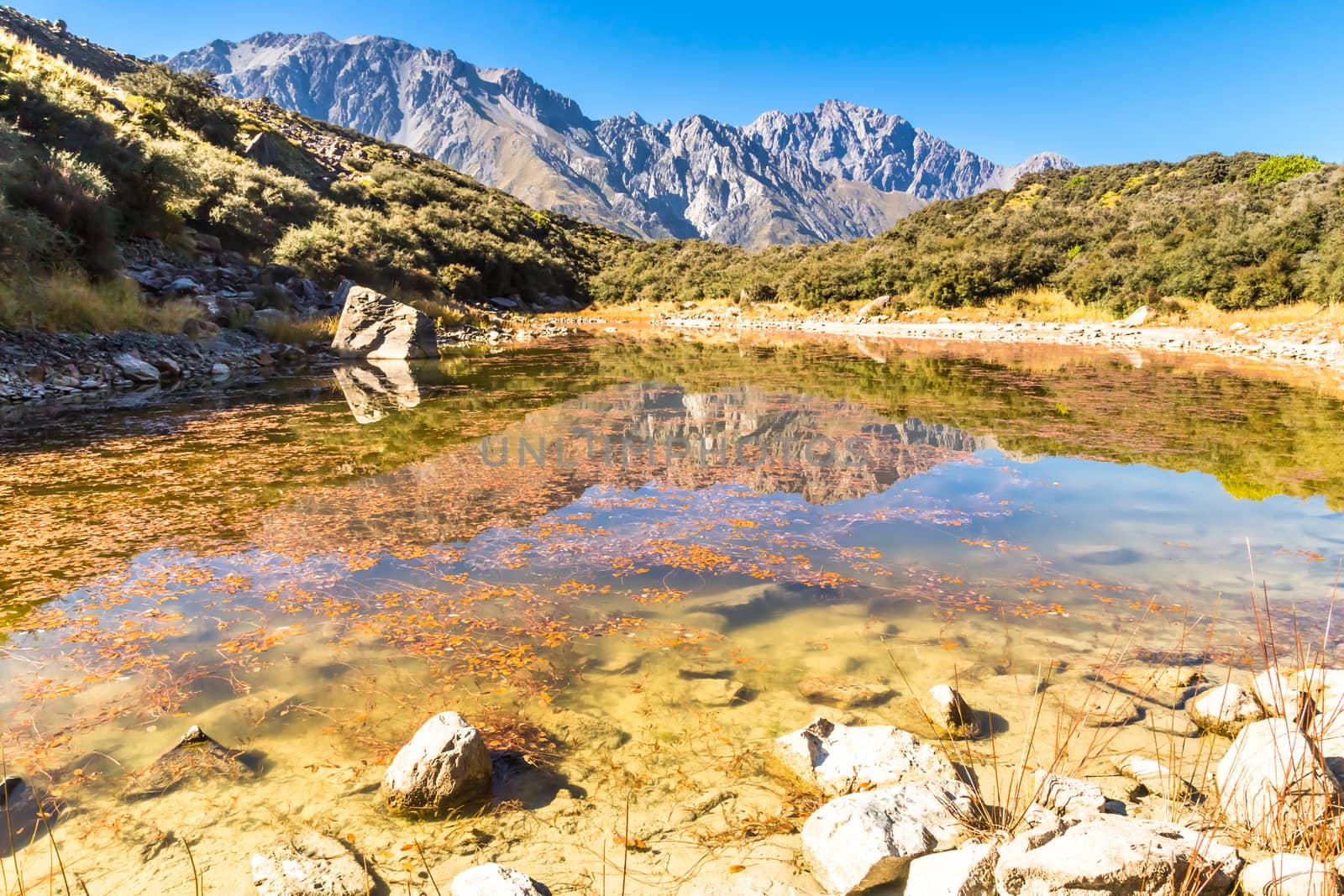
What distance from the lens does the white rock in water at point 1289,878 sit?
87.6 inches

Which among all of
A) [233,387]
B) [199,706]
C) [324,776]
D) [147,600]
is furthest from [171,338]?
[324,776]

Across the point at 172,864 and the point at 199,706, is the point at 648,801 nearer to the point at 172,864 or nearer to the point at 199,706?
the point at 172,864

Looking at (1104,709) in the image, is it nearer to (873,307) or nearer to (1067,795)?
(1067,795)

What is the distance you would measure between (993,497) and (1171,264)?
106 ft

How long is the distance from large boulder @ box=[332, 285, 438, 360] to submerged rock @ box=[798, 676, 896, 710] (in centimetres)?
2435

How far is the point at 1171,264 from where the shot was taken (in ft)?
106

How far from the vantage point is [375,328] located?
25391mm

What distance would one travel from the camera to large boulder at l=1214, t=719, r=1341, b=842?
107 inches

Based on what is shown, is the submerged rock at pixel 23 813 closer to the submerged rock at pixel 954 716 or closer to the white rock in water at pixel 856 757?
the white rock in water at pixel 856 757

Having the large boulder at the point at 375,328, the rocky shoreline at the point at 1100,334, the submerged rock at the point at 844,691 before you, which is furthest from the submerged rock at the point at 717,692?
the rocky shoreline at the point at 1100,334

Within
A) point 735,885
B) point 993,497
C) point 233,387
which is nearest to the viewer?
point 735,885

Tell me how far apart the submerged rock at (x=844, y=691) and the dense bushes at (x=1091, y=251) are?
31101 mm

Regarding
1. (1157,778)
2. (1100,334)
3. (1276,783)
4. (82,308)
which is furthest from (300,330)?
(1100,334)

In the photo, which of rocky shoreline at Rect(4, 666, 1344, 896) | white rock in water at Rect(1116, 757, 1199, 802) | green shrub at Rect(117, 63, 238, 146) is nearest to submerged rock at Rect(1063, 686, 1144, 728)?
rocky shoreline at Rect(4, 666, 1344, 896)
